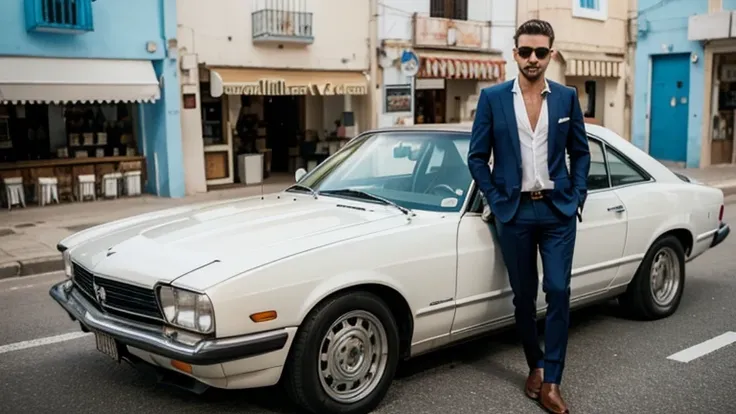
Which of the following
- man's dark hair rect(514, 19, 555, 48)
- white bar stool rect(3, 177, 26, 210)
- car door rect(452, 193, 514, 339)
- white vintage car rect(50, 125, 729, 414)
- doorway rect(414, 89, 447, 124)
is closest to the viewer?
white vintage car rect(50, 125, 729, 414)

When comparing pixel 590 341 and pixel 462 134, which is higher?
pixel 462 134

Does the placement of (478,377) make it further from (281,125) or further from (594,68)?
(594,68)

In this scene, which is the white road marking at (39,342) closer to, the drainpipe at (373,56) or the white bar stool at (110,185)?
the white bar stool at (110,185)

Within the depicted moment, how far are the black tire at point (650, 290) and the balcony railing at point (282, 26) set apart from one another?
421 inches

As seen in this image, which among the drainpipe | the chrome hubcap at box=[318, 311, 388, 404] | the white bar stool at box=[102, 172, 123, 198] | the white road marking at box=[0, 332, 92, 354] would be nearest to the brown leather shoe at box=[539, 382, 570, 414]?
the chrome hubcap at box=[318, 311, 388, 404]

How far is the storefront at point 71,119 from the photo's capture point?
12.4 meters

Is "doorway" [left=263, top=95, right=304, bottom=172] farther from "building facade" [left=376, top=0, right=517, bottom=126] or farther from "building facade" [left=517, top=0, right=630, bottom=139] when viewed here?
"building facade" [left=517, top=0, right=630, bottom=139]

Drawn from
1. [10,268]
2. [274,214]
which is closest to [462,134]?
[274,214]

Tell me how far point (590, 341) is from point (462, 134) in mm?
1714

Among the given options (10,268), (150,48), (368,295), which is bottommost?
(10,268)

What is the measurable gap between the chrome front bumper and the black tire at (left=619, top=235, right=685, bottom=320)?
3024mm

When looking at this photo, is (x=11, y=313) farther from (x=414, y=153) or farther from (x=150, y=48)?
(x=150, y=48)

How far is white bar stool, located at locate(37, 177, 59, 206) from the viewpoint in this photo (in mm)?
13242

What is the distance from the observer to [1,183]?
13078 millimetres
